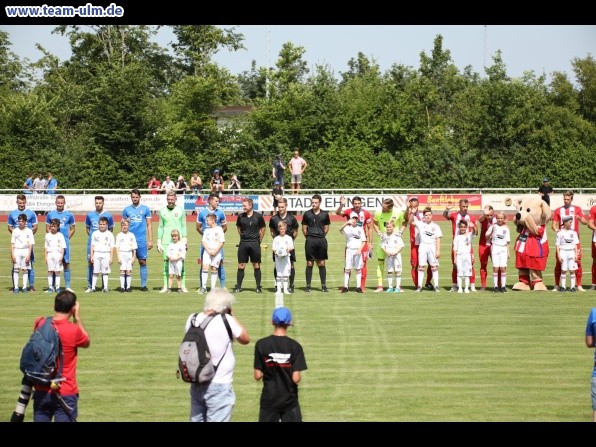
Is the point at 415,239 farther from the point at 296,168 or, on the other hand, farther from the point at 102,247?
the point at 296,168

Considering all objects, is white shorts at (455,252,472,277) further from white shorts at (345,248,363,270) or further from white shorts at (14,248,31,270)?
white shorts at (14,248,31,270)

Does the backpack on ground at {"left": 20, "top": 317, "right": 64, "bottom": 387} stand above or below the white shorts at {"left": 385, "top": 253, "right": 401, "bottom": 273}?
below

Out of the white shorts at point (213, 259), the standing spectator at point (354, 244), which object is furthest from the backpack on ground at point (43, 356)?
the standing spectator at point (354, 244)

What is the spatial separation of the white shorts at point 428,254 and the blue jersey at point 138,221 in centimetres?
600

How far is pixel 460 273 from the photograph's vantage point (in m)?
23.2

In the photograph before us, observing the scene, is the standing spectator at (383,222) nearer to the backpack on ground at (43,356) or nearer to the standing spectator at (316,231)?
the standing spectator at (316,231)

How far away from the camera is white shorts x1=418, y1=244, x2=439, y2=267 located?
23.0 m

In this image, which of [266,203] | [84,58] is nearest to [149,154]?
[266,203]

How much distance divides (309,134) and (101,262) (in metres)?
38.7

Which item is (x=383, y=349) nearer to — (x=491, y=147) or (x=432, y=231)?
(x=432, y=231)

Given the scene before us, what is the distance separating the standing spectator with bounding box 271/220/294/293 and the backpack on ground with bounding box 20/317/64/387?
477 inches

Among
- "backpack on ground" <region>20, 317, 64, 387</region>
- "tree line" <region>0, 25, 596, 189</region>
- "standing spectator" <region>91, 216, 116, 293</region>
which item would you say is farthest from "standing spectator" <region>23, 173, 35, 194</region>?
"backpack on ground" <region>20, 317, 64, 387</region>

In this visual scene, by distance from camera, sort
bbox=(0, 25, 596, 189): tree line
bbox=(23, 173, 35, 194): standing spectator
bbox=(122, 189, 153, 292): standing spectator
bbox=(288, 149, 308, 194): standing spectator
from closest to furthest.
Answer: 1. bbox=(122, 189, 153, 292): standing spectator
2. bbox=(288, 149, 308, 194): standing spectator
3. bbox=(23, 173, 35, 194): standing spectator
4. bbox=(0, 25, 596, 189): tree line
